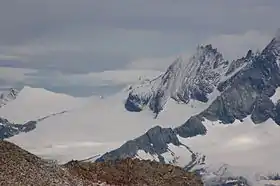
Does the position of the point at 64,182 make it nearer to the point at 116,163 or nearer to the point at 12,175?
the point at 12,175

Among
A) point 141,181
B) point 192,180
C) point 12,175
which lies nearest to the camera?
point 12,175

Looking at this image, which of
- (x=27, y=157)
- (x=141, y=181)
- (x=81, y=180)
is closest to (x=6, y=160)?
(x=27, y=157)

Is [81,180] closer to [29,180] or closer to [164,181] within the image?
[29,180]

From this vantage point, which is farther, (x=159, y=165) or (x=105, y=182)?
(x=159, y=165)

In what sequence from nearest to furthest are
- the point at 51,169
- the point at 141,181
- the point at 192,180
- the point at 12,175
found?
the point at 12,175 < the point at 51,169 < the point at 141,181 < the point at 192,180

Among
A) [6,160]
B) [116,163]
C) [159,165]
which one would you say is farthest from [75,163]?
[6,160]

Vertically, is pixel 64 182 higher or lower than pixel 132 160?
lower
